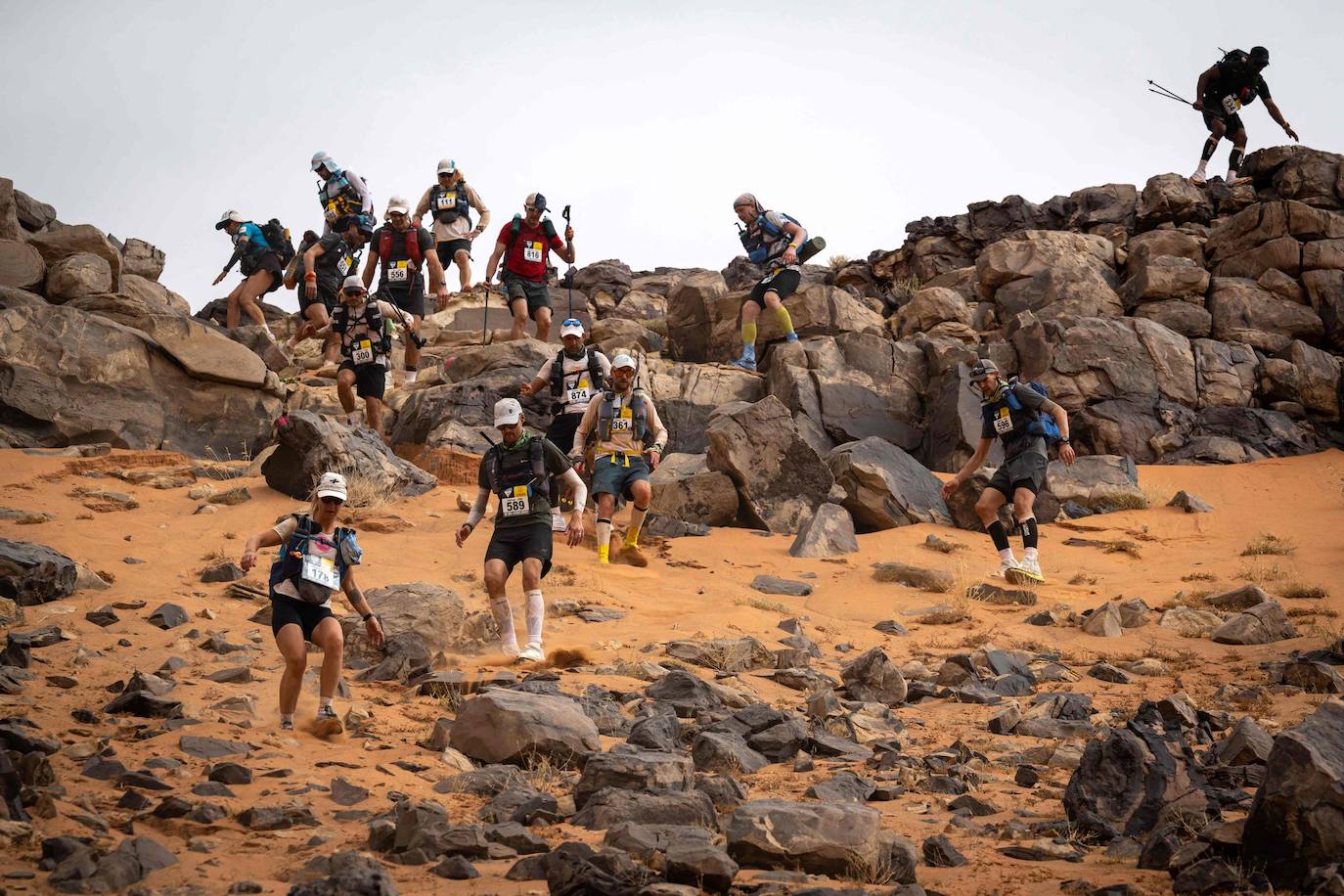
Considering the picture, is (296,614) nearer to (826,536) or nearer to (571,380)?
(571,380)

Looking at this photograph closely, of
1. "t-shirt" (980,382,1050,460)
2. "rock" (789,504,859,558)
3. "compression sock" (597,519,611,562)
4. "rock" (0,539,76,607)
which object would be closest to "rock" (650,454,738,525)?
"rock" (789,504,859,558)

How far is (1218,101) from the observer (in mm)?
24078

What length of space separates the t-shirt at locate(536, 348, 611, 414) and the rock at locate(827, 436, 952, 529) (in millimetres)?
4172

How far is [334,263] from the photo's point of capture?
60.0 ft

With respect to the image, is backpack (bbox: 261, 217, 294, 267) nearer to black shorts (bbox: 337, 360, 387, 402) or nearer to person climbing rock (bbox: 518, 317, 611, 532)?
black shorts (bbox: 337, 360, 387, 402)

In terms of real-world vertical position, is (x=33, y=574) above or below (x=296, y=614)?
below

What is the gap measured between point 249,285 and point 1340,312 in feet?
62.8

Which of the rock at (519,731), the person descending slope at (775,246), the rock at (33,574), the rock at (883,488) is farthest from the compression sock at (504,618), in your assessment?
the person descending slope at (775,246)

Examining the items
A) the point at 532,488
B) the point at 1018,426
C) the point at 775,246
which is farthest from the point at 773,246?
the point at 532,488

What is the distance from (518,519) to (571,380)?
413 centimetres

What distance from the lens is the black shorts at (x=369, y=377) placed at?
50.9 feet

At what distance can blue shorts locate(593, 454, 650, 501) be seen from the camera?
12.8 meters

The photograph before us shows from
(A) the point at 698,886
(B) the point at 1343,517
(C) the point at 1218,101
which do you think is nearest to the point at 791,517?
(B) the point at 1343,517

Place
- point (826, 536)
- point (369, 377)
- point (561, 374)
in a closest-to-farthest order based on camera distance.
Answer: point (561, 374), point (826, 536), point (369, 377)
